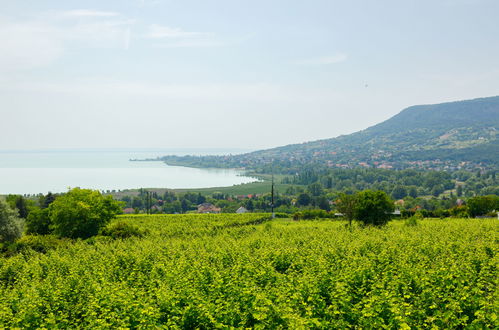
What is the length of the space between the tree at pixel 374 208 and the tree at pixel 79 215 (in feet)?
90.1

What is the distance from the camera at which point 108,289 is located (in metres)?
13.3

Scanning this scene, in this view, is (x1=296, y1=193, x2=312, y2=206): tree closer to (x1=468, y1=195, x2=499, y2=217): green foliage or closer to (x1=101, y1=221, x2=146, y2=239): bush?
(x1=468, y1=195, x2=499, y2=217): green foliage

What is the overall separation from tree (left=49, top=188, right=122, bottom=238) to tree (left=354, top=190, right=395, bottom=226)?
2746cm

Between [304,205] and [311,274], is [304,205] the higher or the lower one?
the lower one

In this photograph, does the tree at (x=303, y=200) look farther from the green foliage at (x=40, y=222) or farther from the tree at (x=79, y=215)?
the tree at (x=79, y=215)

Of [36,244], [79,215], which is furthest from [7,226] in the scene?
[36,244]

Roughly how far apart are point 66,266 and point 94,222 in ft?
64.2

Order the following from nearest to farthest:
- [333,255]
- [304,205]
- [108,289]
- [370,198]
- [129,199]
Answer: [108,289], [333,255], [370,198], [304,205], [129,199]

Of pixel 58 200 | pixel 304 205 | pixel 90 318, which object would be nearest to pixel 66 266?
pixel 90 318

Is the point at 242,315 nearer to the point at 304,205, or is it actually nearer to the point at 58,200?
the point at 58,200

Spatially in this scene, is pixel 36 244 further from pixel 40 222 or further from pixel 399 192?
pixel 399 192

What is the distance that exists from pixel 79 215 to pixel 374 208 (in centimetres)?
3080

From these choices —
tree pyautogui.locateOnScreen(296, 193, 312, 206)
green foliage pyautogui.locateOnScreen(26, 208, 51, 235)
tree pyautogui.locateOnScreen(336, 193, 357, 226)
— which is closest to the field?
tree pyautogui.locateOnScreen(336, 193, 357, 226)

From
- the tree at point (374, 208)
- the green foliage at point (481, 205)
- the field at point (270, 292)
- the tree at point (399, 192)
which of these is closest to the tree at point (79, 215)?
the field at point (270, 292)
